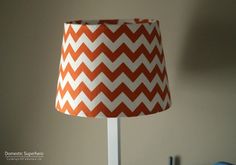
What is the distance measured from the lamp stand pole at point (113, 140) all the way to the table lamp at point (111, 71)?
0.74 feet

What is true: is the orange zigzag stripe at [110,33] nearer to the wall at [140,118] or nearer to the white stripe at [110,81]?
the white stripe at [110,81]

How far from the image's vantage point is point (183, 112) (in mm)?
1470

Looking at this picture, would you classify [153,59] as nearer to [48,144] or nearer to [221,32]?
[221,32]

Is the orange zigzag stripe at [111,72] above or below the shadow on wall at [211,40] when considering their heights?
below

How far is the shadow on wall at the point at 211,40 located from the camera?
137cm

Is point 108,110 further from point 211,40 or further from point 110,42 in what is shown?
point 211,40

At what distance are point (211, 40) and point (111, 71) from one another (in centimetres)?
47

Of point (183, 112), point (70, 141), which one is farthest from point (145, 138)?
point (70, 141)

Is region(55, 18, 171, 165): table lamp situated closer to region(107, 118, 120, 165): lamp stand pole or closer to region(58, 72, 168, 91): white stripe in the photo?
region(58, 72, 168, 91): white stripe

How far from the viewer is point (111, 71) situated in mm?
1085

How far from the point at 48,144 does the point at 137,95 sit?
2.24ft

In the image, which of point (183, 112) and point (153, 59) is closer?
point (153, 59)

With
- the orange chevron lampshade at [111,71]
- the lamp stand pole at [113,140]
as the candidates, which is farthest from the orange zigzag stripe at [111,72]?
the lamp stand pole at [113,140]

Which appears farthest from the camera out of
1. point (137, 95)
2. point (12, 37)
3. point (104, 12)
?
point (12, 37)
